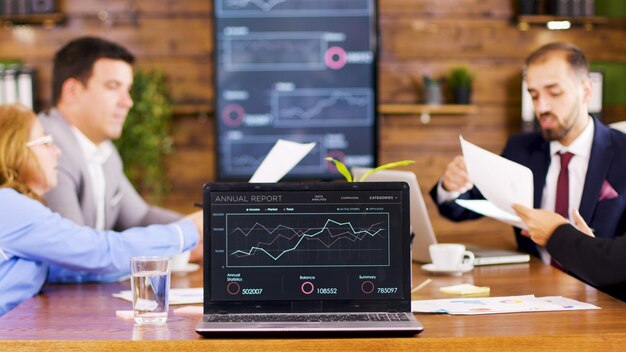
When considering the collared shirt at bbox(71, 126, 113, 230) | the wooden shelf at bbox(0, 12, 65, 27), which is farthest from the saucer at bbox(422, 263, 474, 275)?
the wooden shelf at bbox(0, 12, 65, 27)

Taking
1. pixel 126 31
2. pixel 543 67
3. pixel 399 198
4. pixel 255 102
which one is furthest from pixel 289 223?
pixel 126 31

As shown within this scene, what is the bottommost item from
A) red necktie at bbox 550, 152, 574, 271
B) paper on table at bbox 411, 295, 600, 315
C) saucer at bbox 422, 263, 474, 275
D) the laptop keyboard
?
saucer at bbox 422, 263, 474, 275

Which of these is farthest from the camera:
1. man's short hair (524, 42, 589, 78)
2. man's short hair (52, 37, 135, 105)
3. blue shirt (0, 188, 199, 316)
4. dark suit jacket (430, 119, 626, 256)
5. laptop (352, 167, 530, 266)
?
man's short hair (52, 37, 135, 105)

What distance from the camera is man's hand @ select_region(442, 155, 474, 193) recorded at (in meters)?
2.72

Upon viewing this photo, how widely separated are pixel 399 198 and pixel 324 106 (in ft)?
10.2

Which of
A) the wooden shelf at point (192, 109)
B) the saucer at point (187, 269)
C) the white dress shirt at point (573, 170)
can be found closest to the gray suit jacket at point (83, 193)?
the saucer at point (187, 269)

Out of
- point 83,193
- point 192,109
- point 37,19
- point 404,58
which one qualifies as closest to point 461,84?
point 404,58

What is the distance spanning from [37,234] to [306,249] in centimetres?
76

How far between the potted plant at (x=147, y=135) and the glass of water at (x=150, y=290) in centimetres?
296

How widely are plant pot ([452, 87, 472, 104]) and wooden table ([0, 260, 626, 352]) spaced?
295 centimetres

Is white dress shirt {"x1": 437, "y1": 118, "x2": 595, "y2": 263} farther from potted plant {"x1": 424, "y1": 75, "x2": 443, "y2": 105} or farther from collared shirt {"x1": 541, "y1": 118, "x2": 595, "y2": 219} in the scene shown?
potted plant {"x1": 424, "y1": 75, "x2": 443, "y2": 105}

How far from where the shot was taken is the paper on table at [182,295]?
6.36ft

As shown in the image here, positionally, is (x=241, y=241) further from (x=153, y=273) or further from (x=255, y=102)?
(x=255, y=102)

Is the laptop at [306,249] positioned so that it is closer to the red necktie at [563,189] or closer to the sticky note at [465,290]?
the sticky note at [465,290]
